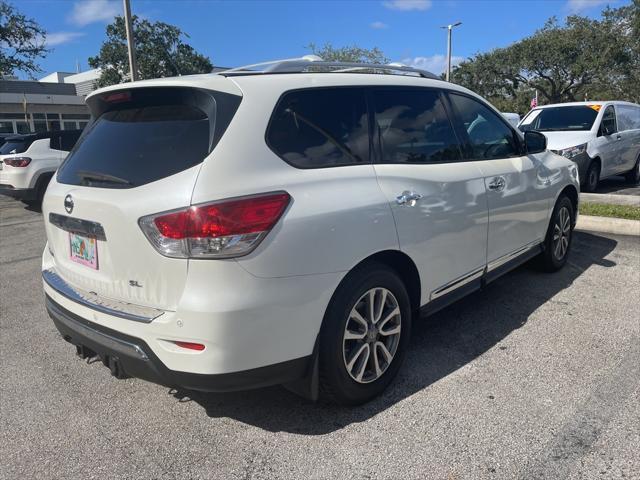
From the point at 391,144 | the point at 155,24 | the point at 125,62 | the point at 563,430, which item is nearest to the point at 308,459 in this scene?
the point at 563,430

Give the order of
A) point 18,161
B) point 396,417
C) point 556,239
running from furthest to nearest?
point 18,161
point 556,239
point 396,417

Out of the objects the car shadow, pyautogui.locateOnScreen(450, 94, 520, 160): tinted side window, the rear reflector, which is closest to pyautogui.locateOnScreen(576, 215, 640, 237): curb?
the car shadow

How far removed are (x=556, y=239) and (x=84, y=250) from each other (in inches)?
173

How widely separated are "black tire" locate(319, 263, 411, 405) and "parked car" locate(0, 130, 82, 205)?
8.99 metres

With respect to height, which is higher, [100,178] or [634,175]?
[100,178]

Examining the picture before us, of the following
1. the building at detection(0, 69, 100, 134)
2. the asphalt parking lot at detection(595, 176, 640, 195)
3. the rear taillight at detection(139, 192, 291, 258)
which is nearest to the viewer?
the rear taillight at detection(139, 192, 291, 258)

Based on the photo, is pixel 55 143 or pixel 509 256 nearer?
pixel 509 256

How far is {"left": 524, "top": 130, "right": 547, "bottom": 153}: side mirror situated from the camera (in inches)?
185

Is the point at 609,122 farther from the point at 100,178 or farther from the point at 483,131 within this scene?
the point at 100,178

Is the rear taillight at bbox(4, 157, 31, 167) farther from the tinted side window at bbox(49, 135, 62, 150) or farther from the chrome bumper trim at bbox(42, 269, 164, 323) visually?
the chrome bumper trim at bbox(42, 269, 164, 323)

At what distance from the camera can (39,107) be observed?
4294 centimetres

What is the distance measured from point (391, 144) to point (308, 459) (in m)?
1.84

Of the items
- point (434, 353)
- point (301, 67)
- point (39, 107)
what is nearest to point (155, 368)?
point (301, 67)

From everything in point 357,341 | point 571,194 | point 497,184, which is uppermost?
point 497,184
